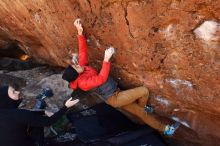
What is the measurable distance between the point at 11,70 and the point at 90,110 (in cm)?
274

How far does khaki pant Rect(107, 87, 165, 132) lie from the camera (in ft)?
17.2

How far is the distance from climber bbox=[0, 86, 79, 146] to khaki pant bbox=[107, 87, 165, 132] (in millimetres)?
650

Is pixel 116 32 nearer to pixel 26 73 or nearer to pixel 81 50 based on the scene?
pixel 81 50

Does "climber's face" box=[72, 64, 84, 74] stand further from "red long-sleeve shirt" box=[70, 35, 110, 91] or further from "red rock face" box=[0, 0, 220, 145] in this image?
"red rock face" box=[0, 0, 220, 145]

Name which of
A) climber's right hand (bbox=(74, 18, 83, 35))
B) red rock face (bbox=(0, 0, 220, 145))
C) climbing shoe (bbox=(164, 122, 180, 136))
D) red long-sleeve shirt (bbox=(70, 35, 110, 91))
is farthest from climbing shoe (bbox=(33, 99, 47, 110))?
climbing shoe (bbox=(164, 122, 180, 136))

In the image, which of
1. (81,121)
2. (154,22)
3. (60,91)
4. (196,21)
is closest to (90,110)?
(81,121)

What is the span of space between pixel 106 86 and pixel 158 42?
39.3 inches

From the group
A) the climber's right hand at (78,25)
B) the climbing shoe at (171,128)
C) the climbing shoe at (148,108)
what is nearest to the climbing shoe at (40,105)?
the climber's right hand at (78,25)

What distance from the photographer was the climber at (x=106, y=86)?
5004 mm

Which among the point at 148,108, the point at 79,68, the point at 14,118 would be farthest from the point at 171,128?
the point at 14,118

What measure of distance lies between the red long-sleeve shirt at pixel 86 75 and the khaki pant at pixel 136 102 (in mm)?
400

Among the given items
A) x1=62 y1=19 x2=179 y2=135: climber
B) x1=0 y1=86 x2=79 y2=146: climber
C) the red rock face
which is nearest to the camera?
the red rock face

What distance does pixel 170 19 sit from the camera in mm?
4316

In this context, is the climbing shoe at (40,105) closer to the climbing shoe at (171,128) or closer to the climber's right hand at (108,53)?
the climber's right hand at (108,53)
